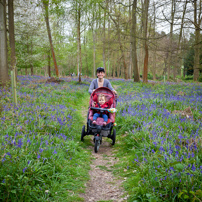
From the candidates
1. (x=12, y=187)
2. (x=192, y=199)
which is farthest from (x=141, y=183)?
(x=12, y=187)

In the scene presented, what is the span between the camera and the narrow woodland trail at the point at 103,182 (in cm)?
310

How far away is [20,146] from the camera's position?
3242mm

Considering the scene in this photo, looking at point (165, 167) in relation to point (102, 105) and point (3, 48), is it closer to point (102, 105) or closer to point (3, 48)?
point (102, 105)

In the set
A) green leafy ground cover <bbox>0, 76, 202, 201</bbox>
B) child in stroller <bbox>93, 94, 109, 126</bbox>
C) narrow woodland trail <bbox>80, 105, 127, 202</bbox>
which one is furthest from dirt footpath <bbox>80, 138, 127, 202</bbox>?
child in stroller <bbox>93, 94, 109, 126</bbox>

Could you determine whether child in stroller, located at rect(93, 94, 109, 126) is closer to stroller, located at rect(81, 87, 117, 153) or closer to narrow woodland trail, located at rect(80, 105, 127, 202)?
stroller, located at rect(81, 87, 117, 153)

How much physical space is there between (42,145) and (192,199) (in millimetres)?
2930

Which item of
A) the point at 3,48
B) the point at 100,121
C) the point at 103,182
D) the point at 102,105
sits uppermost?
the point at 3,48

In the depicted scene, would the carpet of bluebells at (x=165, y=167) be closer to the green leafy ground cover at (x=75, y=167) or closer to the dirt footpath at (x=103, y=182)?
the green leafy ground cover at (x=75, y=167)

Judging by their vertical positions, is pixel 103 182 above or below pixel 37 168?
below

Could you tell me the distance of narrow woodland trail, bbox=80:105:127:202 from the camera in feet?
→ 10.2

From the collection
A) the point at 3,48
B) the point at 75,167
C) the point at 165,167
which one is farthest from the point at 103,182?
the point at 3,48

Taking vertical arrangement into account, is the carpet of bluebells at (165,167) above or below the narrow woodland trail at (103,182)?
above

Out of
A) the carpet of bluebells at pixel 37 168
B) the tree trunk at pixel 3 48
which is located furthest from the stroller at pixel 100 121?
the tree trunk at pixel 3 48

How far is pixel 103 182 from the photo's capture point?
3611 millimetres
